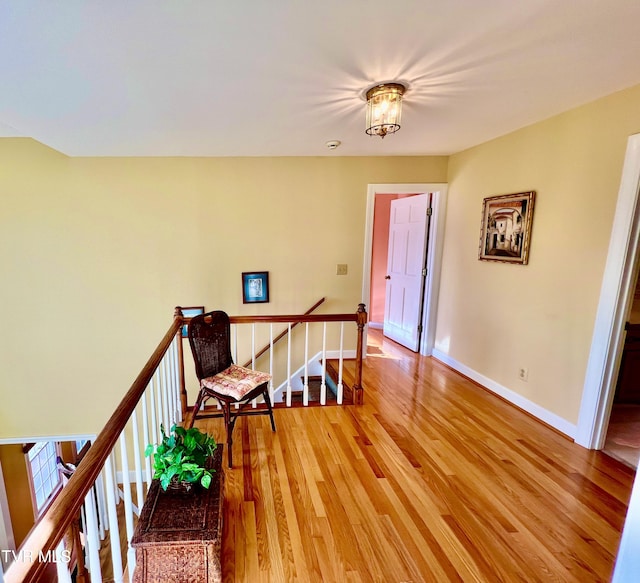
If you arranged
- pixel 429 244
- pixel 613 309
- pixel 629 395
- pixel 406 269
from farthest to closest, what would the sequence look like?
1. pixel 406 269
2. pixel 429 244
3. pixel 629 395
4. pixel 613 309

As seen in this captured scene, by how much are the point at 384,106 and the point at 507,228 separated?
1712 millimetres

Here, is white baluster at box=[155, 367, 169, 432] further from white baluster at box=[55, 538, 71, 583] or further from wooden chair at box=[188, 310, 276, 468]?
white baluster at box=[55, 538, 71, 583]

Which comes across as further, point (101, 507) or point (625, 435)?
point (101, 507)

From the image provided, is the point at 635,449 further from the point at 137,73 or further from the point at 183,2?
the point at 137,73

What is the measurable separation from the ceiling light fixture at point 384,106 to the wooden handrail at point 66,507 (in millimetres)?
2034

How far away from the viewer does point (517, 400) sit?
2.85 metres

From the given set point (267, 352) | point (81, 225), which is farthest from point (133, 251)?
point (267, 352)

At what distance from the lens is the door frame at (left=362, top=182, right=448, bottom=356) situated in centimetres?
374

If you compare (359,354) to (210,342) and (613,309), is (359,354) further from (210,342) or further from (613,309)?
(613,309)

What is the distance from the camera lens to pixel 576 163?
2324 millimetres

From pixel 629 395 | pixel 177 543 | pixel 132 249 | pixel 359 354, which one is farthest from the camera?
pixel 132 249

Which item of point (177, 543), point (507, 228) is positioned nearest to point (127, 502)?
point (177, 543)

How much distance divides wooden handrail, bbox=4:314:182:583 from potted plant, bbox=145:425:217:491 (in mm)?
261

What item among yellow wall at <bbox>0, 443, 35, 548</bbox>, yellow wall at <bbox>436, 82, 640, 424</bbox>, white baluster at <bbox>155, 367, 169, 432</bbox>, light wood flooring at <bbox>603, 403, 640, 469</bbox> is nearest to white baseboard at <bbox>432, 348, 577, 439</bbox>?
yellow wall at <bbox>436, 82, 640, 424</bbox>
